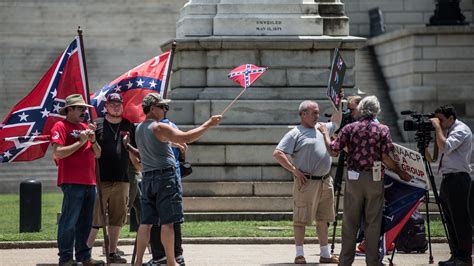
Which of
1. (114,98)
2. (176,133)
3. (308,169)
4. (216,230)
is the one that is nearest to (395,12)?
(216,230)

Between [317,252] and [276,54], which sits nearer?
[317,252]

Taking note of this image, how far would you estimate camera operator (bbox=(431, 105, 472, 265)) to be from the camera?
53.1ft

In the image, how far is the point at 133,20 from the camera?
40.9 meters

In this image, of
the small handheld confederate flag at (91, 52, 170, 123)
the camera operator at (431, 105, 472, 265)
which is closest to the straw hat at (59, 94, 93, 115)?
the small handheld confederate flag at (91, 52, 170, 123)

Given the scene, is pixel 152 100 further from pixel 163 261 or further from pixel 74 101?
pixel 163 261

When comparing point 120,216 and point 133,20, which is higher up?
point 133,20

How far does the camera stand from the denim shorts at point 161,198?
14734 mm

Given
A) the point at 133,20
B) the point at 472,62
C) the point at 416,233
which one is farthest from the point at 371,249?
the point at 133,20

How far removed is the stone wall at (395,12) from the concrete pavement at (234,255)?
87.7 ft

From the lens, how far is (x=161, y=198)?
48.5 ft

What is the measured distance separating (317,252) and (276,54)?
259 inches

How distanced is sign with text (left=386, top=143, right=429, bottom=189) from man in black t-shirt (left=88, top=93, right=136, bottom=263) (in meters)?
3.13

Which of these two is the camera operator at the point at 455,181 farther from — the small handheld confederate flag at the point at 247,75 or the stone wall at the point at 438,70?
→ the stone wall at the point at 438,70

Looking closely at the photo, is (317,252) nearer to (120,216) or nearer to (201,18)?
(120,216)
